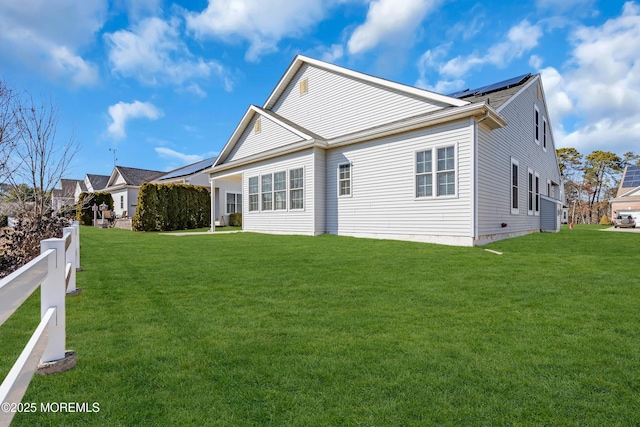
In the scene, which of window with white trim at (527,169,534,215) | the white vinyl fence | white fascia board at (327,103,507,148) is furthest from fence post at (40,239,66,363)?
window with white trim at (527,169,534,215)

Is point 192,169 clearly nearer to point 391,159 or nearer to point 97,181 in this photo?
point 97,181

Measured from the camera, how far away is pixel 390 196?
10.4m

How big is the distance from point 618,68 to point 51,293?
33.7 m

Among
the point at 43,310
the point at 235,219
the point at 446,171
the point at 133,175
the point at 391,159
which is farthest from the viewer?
the point at 133,175

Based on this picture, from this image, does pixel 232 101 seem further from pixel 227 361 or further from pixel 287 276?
pixel 227 361

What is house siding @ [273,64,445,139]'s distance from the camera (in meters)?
10.9

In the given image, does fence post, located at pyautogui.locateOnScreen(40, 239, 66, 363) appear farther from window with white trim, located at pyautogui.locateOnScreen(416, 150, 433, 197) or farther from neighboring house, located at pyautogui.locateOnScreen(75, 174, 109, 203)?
neighboring house, located at pyautogui.locateOnScreen(75, 174, 109, 203)

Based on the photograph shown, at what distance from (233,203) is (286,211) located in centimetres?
961

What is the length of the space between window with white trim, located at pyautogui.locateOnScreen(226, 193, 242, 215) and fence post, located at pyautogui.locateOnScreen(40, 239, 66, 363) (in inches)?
762

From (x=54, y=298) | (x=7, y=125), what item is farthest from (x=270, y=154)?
(x=54, y=298)

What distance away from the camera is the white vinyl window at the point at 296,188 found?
12607 millimetres

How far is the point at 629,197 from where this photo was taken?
27734 mm

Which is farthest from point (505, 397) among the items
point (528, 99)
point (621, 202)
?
point (621, 202)

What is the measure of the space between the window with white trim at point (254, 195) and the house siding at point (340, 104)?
3360 mm
